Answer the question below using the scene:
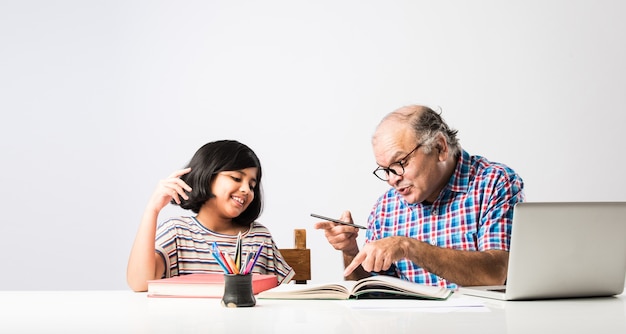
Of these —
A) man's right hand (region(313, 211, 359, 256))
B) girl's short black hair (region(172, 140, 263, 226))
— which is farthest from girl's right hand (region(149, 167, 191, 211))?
man's right hand (region(313, 211, 359, 256))

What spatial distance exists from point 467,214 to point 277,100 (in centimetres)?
164

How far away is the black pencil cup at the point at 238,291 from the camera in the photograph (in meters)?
1.35

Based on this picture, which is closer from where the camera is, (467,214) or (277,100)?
(467,214)

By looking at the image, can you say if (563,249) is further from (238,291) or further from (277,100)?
(277,100)

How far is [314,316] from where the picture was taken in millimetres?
1235

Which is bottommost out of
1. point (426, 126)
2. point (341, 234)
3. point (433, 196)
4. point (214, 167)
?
point (341, 234)

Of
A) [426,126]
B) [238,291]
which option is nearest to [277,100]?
[426,126]

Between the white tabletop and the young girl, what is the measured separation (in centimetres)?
59

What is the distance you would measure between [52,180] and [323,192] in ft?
4.47

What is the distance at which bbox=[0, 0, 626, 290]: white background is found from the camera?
139 inches

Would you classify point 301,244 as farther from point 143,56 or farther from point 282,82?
point 143,56

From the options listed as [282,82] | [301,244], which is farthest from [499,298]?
[282,82]

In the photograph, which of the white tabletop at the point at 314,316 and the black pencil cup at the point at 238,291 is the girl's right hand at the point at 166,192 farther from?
the black pencil cup at the point at 238,291

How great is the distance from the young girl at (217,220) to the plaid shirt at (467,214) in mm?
419
